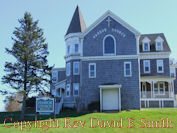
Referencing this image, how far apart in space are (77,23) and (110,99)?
13.5 m

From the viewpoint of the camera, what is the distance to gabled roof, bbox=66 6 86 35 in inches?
1266

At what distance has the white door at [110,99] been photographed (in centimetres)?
2416

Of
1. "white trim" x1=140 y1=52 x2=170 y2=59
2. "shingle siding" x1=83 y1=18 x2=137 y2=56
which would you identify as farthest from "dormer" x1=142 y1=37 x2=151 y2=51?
"shingle siding" x1=83 y1=18 x2=137 y2=56

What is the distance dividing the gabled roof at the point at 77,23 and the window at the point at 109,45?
7.61 metres

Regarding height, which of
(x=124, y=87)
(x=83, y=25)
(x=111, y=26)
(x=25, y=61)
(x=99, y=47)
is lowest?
(x=124, y=87)

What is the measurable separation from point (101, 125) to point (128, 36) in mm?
13663

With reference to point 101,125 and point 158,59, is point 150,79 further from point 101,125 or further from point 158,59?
point 101,125

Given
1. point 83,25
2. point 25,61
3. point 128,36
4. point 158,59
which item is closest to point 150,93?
point 158,59

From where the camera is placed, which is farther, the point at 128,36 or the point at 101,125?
the point at 128,36

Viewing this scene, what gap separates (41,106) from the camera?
52.7 ft

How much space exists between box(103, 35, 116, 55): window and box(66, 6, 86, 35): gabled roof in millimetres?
7608

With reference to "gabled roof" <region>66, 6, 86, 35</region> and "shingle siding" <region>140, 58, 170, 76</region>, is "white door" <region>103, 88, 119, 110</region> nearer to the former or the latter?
"shingle siding" <region>140, 58, 170, 76</region>

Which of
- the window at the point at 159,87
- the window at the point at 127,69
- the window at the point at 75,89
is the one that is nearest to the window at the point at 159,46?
the window at the point at 159,87

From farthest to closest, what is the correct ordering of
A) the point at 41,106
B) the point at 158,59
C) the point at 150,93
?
the point at 158,59 < the point at 150,93 < the point at 41,106
